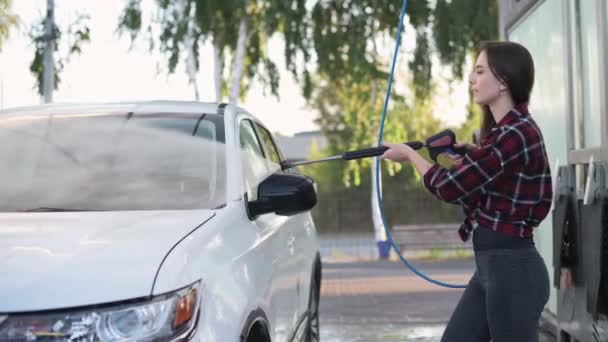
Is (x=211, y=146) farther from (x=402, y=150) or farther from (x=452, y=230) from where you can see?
(x=452, y=230)

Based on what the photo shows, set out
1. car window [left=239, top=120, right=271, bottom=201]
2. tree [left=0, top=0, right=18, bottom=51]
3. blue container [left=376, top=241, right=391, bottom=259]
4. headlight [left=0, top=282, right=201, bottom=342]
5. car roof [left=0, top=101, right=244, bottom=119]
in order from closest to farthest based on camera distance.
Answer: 1. headlight [left=0, top=282, right=201, bottom=342]
2. car window [left=239, top=120, right=271, bottom=201]
3. car roof [left=0, top=101, right=244, bottom=119]
4. tree [left=0, top=0, right=18, bottom=51]
5. blue container [left=376, top=241, right=391, bottom=259]

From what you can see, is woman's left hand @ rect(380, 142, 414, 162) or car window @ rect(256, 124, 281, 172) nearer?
woman's left hand @ rect(380, 142, 414, 162)

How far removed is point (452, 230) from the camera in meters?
21.0

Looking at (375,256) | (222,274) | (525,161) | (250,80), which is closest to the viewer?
(222,274)

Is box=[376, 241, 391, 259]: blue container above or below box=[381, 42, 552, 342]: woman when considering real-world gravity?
below

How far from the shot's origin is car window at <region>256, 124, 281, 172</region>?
5.57m

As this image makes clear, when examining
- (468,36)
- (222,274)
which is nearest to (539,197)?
(222,274)

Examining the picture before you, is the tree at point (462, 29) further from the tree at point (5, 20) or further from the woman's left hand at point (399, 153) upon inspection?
the woman's left hand at point (399, 153)

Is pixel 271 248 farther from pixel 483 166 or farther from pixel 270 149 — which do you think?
pixel 270 149

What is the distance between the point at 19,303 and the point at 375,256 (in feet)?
69.8

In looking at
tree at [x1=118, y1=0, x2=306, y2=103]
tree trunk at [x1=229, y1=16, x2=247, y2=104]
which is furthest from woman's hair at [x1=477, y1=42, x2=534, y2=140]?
tree trunk at [x1=229, y1=16, x2=247, y2=104]

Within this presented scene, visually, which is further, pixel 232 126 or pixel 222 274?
pixel 232 126

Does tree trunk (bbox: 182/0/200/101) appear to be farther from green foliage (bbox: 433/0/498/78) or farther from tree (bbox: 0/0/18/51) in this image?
green foliage (bbox: 433/0/498/78)

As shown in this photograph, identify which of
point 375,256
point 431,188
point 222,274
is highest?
point 431,188
